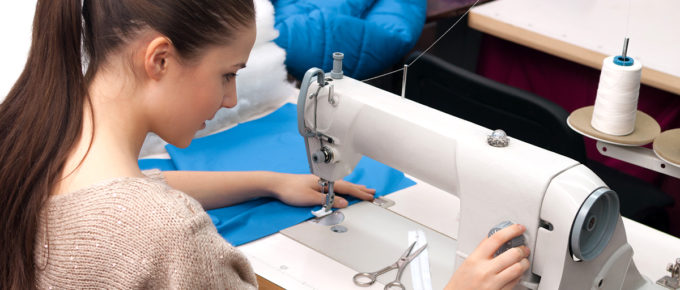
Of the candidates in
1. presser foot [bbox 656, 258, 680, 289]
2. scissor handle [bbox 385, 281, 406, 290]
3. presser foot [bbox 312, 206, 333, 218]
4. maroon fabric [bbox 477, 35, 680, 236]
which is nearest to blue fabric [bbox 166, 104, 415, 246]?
presser foot [bbox 312, 206, 333, 218]

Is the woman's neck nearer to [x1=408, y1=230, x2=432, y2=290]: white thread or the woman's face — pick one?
the woman's face

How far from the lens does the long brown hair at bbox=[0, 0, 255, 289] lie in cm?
85

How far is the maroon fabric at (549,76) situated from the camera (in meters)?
1.82

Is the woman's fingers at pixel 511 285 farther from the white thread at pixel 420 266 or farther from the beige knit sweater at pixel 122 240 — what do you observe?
the beige knit sweater at pixel 122 240

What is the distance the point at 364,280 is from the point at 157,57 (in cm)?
51

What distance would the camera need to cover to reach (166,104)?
3.03ft

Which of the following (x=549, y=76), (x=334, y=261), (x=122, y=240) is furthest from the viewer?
(x=549, y=76)

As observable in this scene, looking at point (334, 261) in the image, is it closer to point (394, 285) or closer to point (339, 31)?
point (394, 285)

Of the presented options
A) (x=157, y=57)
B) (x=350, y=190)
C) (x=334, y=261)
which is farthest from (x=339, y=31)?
(x=157, y=57)

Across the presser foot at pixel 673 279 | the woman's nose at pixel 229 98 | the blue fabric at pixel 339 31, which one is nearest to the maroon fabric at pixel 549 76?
the blue fabric at pixel 339 31

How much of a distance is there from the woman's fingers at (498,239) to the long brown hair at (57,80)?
1.46 ft

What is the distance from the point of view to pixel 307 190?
138 centimetres

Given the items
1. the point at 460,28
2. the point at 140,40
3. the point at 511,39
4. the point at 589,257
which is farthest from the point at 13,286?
the point at 511,39

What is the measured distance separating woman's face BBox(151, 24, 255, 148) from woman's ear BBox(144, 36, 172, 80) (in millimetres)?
11
